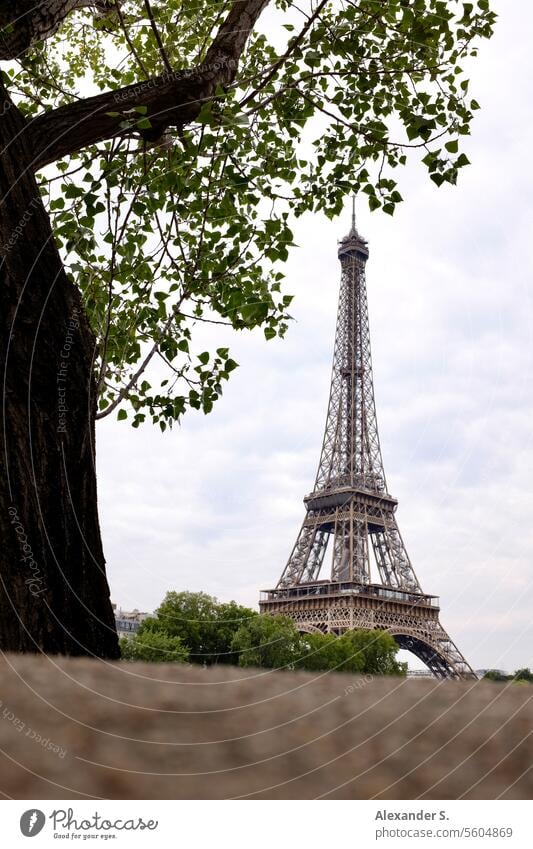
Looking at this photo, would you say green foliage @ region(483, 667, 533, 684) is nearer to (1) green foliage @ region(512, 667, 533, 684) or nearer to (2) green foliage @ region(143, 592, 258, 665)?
(1) green foliage @ region(512, 667, 533, 684)

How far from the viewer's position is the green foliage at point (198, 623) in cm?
2433

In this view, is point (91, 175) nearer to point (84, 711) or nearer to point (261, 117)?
point (261, 117)

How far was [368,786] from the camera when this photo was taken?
1.16 metres

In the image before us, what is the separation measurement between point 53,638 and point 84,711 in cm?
205

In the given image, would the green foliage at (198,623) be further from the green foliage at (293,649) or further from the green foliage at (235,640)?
the green foliage at (293,649)

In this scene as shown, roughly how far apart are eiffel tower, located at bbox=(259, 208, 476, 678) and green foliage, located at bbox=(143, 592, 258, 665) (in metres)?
5.99

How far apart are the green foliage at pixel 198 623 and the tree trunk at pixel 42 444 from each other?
20.8 meters

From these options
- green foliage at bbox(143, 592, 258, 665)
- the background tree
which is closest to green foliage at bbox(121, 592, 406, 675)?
green foliage at bbox(143, 592, 258, 665)

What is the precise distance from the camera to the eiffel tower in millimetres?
31414

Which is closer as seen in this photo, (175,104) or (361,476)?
(175,104)

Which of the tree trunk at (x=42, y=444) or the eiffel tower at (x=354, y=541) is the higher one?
the eiffel tower at (x=354, y=541)

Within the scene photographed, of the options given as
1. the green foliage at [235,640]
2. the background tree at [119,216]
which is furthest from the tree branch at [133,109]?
the green foliage at [235,640]

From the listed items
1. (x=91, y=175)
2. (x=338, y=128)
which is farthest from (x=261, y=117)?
(x=91, y=175)
